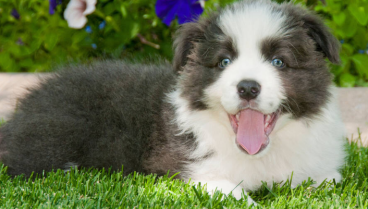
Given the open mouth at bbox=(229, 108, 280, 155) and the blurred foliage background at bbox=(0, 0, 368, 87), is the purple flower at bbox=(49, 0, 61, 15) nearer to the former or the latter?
the blurred foliage background at bbox=(0, 0, 368, 87)

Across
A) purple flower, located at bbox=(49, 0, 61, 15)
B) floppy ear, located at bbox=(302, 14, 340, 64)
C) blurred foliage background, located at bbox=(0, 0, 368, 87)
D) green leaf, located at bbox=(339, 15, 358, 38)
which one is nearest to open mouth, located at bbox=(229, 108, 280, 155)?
floppy ear, located at bbox=(302, 14, 340, 64)

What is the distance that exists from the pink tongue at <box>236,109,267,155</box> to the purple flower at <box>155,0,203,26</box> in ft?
6.92

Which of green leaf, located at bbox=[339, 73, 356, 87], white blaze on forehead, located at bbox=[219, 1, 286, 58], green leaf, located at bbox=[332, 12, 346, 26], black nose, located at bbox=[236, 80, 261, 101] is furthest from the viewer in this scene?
green leaf, located at bbox=[339, 73, 356, 87]

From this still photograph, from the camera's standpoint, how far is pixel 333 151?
3.23 metres

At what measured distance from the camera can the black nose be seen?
262cm

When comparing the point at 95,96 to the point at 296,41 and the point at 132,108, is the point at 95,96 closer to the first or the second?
the point at 132,108

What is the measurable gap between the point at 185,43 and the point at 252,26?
0.52 m

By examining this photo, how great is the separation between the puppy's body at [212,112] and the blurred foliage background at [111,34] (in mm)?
1780

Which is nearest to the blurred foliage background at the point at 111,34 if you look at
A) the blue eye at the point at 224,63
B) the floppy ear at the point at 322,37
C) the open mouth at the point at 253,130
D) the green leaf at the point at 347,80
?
the green leaf at the point at 347,80

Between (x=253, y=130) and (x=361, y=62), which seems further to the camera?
(x=361, y=62)

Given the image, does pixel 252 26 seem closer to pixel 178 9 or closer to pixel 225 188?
pixel 225 188

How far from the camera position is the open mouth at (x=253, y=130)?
2869 millimetres

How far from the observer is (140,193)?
2840mm

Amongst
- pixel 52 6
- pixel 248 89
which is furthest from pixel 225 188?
pixel 52 6
